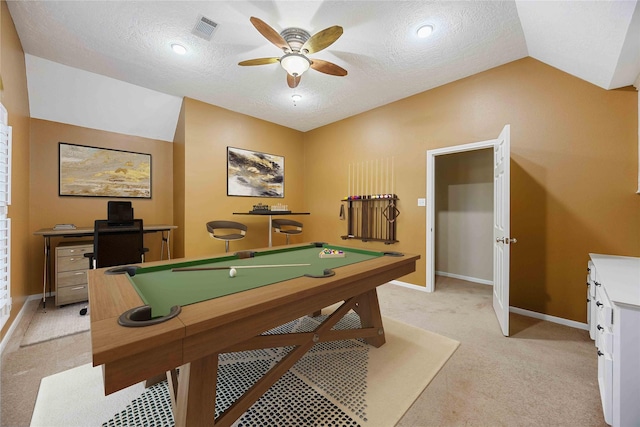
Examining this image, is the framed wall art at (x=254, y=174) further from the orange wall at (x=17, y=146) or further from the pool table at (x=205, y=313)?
the pool table at (x=205, y=313)

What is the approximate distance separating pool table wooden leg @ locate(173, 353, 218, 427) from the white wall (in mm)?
4528

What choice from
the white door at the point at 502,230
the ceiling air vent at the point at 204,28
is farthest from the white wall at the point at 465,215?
the ceiling air vent at the point at 204,28

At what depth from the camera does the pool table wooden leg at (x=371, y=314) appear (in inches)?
89.8

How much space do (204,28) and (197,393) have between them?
3.04m

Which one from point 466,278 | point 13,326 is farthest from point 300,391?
point 466,278

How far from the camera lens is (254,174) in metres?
5.02

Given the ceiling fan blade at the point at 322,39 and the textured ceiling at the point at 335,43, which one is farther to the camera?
the textured ceiling at the point at 335,43

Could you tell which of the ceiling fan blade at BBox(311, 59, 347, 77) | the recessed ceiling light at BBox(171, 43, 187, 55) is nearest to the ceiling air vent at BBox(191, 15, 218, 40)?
the recessed ceiling light at BBox(171, 43, 187, 55)

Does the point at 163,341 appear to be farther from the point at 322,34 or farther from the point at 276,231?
the point at 276,231

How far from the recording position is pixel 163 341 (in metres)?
0.86

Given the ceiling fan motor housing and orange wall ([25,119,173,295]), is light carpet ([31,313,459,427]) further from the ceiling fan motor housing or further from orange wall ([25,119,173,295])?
the ceiling fan motor housing

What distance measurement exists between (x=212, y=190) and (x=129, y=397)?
129 inches

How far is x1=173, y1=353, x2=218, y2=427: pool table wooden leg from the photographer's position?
44.2 inches

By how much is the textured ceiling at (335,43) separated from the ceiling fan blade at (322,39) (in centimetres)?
28
